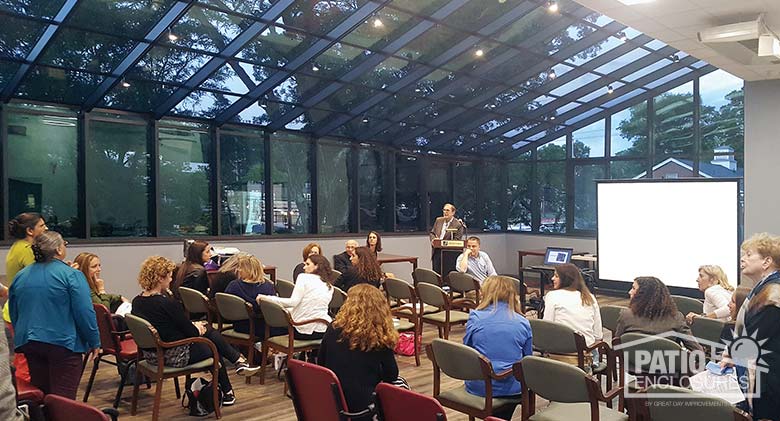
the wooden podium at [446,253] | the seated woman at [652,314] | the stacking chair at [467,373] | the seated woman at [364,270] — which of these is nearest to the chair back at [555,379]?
the stacking chair at [467,373]

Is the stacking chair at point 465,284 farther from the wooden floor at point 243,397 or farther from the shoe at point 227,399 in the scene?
the shoe at point 227,399

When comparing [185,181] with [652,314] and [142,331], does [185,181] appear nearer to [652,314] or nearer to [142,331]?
[142,331]

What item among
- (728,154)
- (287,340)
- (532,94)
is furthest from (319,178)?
(728,154)

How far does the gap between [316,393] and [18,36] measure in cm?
584

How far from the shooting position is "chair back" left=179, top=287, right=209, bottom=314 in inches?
226

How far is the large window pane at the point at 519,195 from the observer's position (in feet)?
47.5

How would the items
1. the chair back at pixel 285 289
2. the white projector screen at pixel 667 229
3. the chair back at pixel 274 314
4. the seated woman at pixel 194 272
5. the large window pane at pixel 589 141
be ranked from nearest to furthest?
the chair back at pixel 274 314, the seated woman at pixel 194 272, the chair back at pixel 285 289, the white projector screen at pixel 667 229, the large window pane at pixel 589 141

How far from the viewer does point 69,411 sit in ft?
7.98

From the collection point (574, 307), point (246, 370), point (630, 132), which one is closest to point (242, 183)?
point (246, 370)

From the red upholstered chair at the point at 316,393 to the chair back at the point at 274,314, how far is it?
1.85m

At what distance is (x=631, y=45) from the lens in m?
10.2

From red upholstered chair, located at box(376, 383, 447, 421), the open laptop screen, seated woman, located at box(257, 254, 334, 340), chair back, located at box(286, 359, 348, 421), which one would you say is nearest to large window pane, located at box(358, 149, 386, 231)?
the open laptop screen

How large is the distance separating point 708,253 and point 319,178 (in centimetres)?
649

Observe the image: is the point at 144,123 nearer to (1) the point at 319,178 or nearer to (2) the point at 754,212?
(1) the point at 319,178
